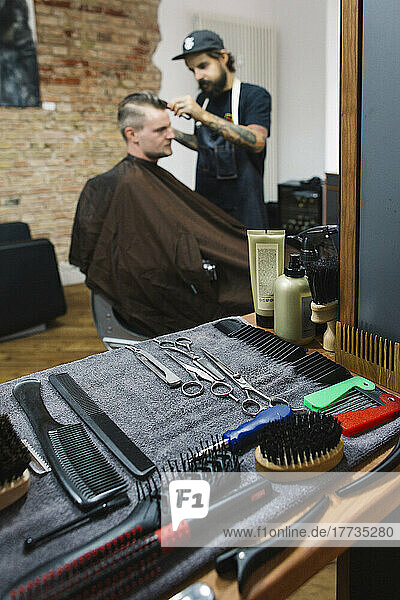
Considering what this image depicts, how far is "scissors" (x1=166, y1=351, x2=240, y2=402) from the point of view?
1050 mm

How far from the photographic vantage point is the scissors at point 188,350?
3.73 feet

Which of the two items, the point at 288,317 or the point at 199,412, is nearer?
the point at 199,412

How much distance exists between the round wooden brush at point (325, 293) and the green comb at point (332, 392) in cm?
19

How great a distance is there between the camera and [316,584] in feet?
4.83

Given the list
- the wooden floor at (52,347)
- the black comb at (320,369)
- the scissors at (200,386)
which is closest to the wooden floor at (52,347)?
the wooden floor at (52,347)

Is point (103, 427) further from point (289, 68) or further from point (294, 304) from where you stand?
point (289, 68)

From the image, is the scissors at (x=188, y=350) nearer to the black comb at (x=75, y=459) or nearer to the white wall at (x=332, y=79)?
the black comb at (x=75, y=459)

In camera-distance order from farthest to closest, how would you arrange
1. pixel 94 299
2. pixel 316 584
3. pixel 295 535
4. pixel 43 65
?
1. pixel 43 65
2. pixel 94 299
3. pixel 316 584
4. pixel 295 535

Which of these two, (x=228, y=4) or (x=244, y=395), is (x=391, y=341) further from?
(x=228, y=4)

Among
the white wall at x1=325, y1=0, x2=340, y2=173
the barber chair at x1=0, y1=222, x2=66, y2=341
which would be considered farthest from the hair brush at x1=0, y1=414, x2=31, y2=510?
the white wall at x1=325, y1=0, x2=340, y2=173

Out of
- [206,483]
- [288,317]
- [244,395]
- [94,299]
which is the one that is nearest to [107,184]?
[94,299]

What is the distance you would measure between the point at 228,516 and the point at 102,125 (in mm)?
4819

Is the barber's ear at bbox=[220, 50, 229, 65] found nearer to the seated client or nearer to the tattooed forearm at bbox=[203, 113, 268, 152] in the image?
the tattooed forearm at bbox=[203, 113, 268, 152]

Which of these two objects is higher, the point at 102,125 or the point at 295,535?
the point at 102,125
